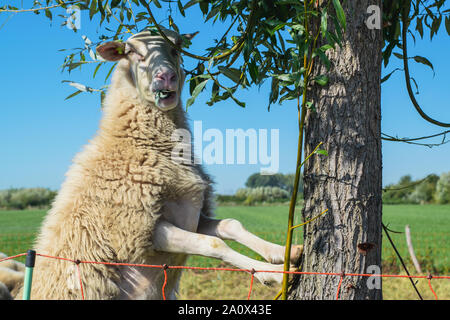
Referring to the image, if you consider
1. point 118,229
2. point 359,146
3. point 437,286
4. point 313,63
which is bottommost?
point 437,286

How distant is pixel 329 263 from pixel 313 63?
43.8 inches

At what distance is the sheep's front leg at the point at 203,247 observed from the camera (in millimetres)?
2295

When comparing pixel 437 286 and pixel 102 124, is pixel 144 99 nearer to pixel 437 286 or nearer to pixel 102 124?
pixel 102 124

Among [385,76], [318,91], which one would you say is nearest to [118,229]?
[318,91]

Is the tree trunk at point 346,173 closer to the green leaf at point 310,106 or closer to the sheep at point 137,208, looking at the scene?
the green leaf at point 310,106

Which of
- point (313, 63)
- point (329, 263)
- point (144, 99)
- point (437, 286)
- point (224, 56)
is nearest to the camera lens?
point (329, 263)

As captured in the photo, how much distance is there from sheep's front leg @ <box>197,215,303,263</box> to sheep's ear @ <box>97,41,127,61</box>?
4.47 feet

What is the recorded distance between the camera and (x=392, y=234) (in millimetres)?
17812

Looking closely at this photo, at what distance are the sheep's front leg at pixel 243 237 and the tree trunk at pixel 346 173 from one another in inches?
6.6

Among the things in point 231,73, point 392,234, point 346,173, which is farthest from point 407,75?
point 392,234

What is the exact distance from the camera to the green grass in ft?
45.6

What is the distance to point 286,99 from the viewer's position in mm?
2314

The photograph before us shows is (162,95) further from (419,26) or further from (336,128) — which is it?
(419,26)

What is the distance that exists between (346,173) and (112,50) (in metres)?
1.95
